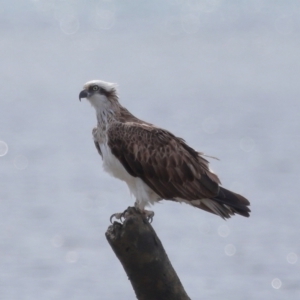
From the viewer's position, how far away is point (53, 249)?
882 inches

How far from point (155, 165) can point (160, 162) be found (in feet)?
0.20

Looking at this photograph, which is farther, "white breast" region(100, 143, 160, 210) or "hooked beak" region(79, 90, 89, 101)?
"hooked beak" region(79, 90, 89, 101)

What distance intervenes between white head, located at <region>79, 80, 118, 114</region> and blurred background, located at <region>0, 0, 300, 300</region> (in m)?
7.49

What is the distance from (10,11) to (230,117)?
60127mm

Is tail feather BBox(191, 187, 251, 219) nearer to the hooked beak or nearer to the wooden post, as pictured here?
the hooked beak

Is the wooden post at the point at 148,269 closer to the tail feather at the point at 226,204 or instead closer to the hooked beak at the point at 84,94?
the tail feather at the point at 226,204

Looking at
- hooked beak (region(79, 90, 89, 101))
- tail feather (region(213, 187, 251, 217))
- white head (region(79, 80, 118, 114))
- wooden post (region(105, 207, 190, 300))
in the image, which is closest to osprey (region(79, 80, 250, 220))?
tail feather (region(213, 187, 251, 217))

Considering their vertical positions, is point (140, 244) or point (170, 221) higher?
point (170, 221)

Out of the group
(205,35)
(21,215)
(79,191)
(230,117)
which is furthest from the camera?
(205,35)

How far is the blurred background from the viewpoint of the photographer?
2086 cm

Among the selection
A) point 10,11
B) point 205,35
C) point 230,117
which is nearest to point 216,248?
point 230,117

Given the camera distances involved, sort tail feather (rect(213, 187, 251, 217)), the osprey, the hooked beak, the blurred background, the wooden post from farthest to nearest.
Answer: the blurred background < the hooked beak < the osprey < tail feather (rect(213, 187, 251, 217)) < the wooden post

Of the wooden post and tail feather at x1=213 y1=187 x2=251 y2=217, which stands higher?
tail feather at x1=213 y1=187 x2=251 y2=217

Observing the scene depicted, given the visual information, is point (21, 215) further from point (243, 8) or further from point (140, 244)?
point (243, 8)
